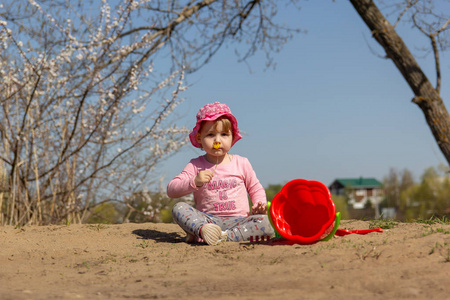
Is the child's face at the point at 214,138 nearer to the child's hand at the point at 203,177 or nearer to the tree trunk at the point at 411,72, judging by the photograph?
the child's hand at the point at 203,177

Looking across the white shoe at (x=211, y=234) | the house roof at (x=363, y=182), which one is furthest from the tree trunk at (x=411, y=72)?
the house roof at (x=363, y=182)

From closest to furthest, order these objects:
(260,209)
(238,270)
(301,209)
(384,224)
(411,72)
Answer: (238,270), (301,209), (260,209), (384,224), (411,72)

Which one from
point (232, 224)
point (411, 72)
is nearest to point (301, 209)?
point (232, 224)

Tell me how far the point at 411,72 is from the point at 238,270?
5415 millimetres

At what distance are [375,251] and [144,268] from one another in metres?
1.34

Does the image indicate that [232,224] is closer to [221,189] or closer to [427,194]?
[221,189]

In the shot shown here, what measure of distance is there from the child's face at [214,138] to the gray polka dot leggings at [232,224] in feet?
1.67

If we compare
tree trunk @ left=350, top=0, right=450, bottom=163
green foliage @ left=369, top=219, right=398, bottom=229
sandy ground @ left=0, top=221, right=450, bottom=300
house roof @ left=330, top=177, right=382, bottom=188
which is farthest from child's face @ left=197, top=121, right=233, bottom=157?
house roof @ left=330, top=177, right=382, bottom=188

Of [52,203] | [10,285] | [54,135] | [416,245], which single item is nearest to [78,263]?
[10,285]

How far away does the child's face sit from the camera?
3795 millimetres

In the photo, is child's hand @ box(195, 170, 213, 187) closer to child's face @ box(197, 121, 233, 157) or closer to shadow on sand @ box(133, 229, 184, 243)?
child's face @ box(197, 121, 233, 157)

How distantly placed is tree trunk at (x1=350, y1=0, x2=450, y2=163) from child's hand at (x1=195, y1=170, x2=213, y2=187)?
14.4ft

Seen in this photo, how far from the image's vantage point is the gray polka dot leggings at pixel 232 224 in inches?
141

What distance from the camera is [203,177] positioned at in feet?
11.5
